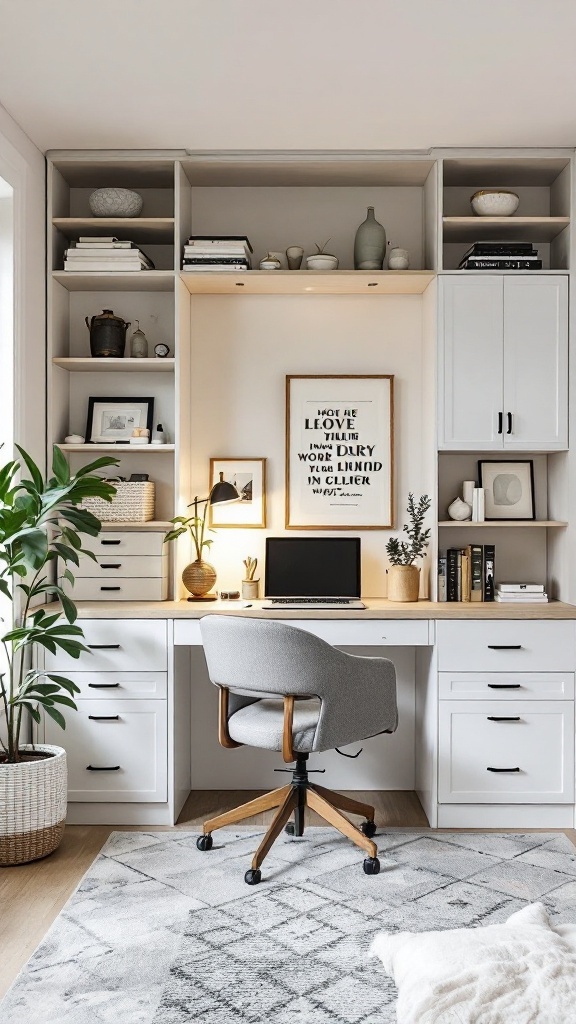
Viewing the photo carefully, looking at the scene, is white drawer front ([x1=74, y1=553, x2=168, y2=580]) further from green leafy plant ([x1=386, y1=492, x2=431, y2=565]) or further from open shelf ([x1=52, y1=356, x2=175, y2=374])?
green leafy plant ([x1=386, y1=492, x2=431, y2=565])

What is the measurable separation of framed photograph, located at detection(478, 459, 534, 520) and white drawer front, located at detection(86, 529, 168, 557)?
1.47 meters

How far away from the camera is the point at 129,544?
12.0ft

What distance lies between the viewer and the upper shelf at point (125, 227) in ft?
12.0

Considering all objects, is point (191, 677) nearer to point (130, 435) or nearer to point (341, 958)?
point (130, 435)

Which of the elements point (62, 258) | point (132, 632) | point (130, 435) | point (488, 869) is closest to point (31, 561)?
point (132, 632)

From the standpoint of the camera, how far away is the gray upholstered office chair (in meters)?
2.89

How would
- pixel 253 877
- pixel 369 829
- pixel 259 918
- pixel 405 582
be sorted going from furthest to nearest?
1. pixel 405 582
2. pixel 369 829
3. pixel 253 877
4. pixel 259 918

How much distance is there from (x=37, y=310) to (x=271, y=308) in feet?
3.42

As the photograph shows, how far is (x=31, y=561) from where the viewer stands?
297 centimetres

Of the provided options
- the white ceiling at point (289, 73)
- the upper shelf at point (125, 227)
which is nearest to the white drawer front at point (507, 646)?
the white ceiling at point (289, 73)

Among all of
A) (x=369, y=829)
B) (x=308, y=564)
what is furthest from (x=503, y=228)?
(x=369, y=829)

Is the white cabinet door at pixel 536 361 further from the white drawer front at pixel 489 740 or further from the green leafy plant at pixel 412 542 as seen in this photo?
the white drawer front at pixel 489 740

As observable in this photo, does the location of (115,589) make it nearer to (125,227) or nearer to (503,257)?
(125,227)

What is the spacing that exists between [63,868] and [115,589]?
3.68 feet
